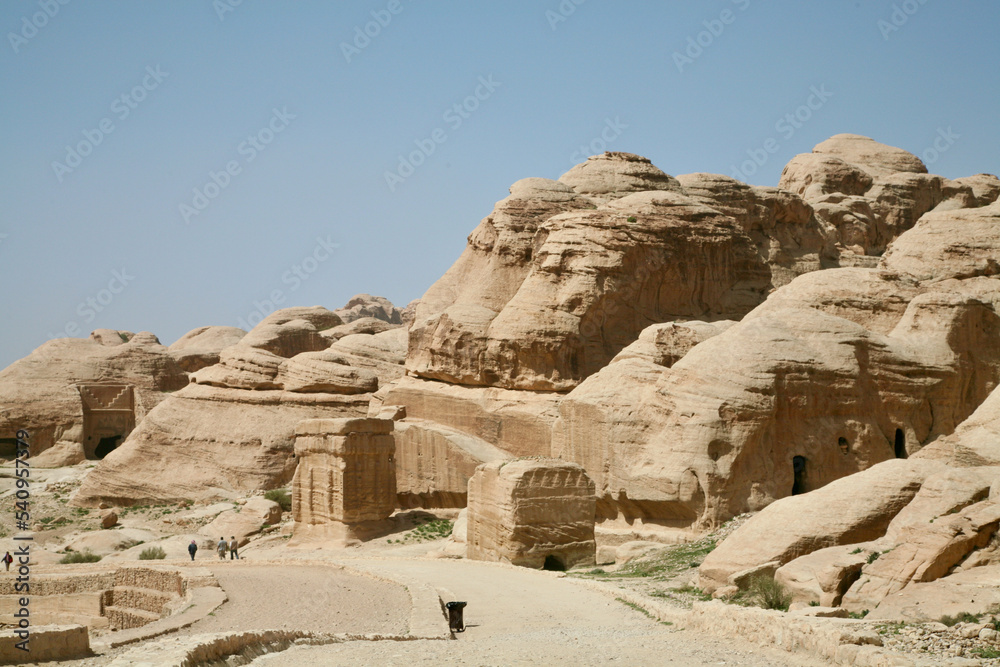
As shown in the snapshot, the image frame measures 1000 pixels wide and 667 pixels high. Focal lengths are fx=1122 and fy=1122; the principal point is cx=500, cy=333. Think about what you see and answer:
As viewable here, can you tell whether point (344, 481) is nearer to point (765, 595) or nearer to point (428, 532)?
point (428, 532)

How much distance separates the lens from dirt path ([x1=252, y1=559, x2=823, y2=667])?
1293cm

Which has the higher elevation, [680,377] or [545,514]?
[680,377]

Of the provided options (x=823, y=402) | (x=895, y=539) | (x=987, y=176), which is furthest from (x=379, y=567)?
(x=987, y=176)

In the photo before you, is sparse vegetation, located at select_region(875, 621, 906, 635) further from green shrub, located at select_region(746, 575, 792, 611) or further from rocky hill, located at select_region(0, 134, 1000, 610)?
green shrub, located at select_region(746, 575, 792, 611)

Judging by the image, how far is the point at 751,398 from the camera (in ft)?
77.9

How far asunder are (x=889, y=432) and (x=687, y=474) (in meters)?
5.38

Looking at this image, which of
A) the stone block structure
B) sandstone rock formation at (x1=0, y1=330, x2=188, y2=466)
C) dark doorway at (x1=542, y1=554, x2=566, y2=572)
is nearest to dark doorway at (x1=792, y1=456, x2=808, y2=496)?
the stone block structure

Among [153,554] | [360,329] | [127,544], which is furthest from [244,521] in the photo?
[360,329]

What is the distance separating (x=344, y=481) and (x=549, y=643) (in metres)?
17.2

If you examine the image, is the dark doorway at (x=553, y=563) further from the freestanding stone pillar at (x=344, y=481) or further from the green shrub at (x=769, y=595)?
the freestanding stone pillar at (x=344, y=481)

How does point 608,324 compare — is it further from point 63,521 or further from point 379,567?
point 63,521

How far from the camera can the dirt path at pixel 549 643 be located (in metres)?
12.9

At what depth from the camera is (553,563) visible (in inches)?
917

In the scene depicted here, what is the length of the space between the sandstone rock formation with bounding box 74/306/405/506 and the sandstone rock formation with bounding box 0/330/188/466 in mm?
8368
